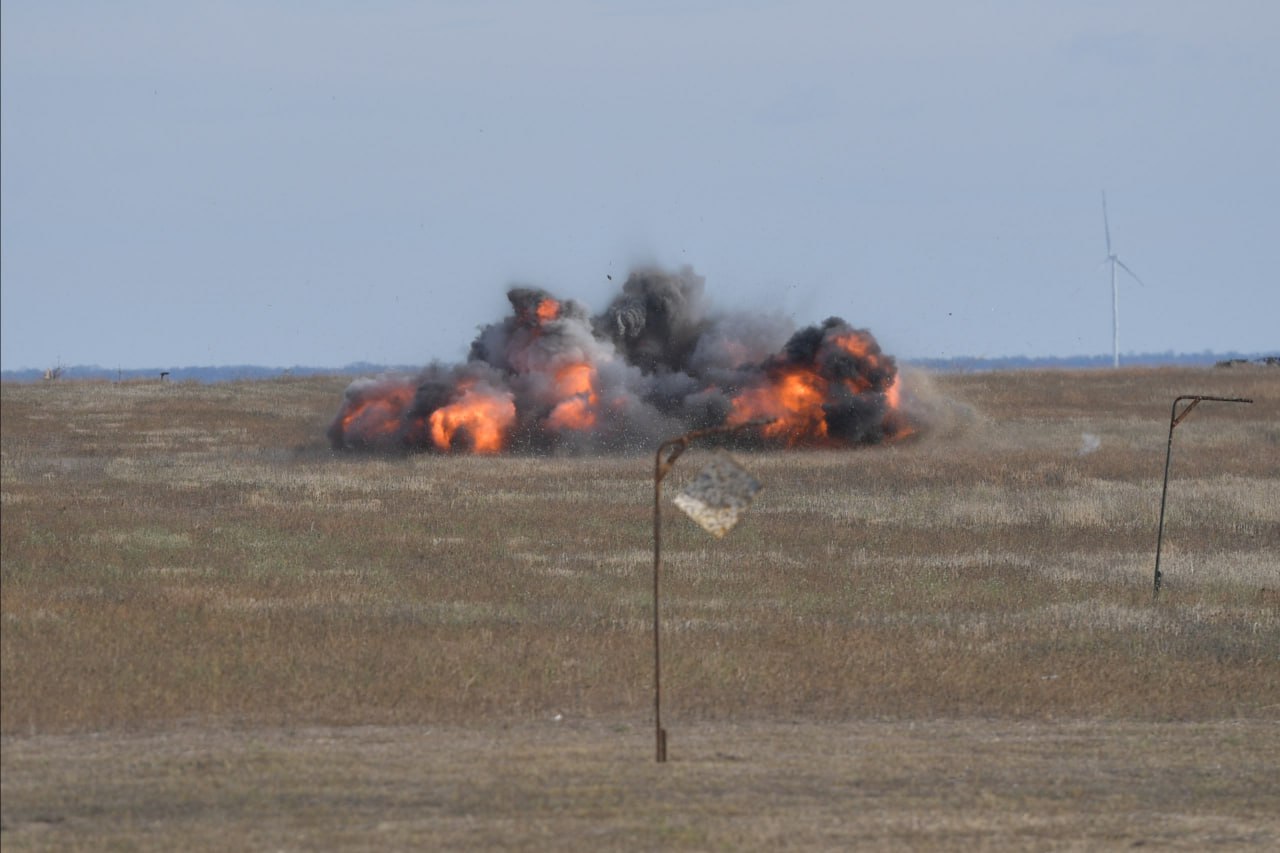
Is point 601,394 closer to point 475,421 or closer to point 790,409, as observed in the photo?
point 475,421

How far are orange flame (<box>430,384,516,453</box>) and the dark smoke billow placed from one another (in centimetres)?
4

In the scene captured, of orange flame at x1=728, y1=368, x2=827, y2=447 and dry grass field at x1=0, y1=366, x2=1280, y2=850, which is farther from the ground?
orange flame at x1=728, y1=368, x2=827, y2=447

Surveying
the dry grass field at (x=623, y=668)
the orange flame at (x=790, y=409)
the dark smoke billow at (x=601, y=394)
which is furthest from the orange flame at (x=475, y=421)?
the dry grass field at (x=623, y=668)

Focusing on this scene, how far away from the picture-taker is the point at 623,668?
2258 centimetres

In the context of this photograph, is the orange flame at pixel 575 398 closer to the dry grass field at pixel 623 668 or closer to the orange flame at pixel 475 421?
the orange flame at pixel 475 421

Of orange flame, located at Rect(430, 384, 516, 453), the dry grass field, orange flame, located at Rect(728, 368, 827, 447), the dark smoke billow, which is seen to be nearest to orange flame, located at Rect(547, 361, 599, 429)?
the dark smoke billow

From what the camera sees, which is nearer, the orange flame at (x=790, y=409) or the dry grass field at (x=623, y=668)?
the dry grass field at (x=623, y=668)

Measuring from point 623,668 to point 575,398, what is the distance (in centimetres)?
4086

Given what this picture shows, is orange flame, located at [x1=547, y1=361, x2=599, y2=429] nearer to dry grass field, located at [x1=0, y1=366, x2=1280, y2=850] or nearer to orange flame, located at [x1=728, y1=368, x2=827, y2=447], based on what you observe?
orange flame, located at [x1=728, y1=368, x2=827, y2=447]

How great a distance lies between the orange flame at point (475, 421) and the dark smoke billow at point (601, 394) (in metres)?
0.04

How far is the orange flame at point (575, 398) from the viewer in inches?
2447

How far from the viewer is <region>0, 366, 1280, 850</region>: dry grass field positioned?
51.9ft

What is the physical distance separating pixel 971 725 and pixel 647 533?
18.5 m

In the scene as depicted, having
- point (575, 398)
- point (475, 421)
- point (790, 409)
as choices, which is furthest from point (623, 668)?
point (790, 409)
